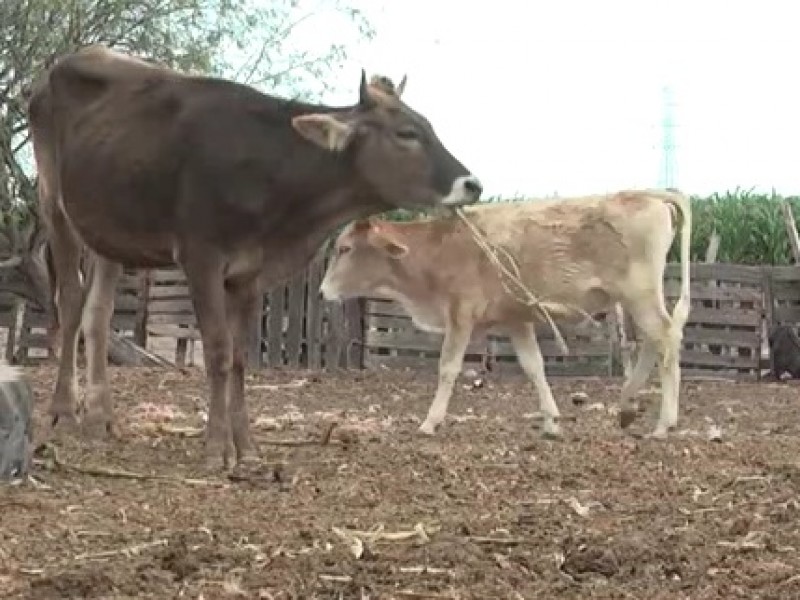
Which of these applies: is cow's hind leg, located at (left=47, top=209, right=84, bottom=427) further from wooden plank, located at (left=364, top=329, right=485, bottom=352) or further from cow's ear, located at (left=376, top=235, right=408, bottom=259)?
wooden plank, located at (left=364, top=329, right=485, bottom=352)

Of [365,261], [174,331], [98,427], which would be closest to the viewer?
[98,427]

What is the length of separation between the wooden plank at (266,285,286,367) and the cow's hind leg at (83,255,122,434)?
10.1 m

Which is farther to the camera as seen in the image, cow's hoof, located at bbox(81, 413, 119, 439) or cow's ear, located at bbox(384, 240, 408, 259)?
cow's ear, located at bbox(384, 240, 408, 259)

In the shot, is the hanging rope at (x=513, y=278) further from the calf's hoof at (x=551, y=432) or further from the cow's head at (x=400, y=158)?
the cow's head at (x=400, y=158)

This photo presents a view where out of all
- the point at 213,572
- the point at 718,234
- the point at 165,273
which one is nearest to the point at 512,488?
the point at 213,572

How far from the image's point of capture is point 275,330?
65.8 feet

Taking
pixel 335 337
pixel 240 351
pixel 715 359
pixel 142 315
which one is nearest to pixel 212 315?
pixel 240 351

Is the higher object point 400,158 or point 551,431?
point 400,158

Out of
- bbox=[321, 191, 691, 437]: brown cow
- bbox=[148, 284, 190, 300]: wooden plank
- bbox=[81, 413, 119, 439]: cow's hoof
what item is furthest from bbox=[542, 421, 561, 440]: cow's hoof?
bbox=[148, 284, 190, 300]: wooden plank

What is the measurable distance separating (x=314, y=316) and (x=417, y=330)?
1.39 m

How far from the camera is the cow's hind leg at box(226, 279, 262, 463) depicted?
817 centimetres

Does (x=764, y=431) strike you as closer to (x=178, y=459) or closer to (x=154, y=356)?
(x=178, y=459)

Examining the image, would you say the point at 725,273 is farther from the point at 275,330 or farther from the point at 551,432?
the point at 551,432

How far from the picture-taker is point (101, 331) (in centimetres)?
962
